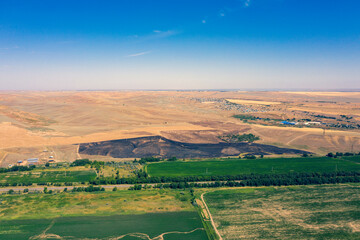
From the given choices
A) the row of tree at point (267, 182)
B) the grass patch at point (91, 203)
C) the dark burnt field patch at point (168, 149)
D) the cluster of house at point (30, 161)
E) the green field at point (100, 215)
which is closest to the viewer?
the green field at point (100, 215)

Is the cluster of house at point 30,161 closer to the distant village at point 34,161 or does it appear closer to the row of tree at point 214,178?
the distant village at point 34,161

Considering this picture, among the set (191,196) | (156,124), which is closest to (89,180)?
(191,196)

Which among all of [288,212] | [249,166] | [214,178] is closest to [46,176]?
[214,178]

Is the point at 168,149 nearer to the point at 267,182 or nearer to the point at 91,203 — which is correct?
the point at 267,182

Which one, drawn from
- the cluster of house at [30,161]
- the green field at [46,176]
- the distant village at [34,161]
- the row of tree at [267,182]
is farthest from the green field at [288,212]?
the distant village at [34,161]

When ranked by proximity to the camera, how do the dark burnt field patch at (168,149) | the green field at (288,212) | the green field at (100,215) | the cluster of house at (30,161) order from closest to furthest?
the green field at (100,215) < the green field at (288,212) < the cluster of house at (30,161) < the dark burnt field patch at (168,149)

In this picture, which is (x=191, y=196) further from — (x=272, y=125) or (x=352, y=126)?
(x=352, y=126)

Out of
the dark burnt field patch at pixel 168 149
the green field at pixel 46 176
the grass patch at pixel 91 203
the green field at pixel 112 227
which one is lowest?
the green field at pixel 112 227
